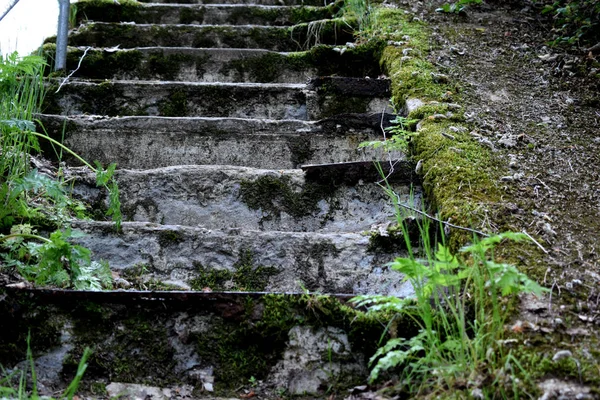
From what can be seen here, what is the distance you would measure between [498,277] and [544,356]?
0.22 m

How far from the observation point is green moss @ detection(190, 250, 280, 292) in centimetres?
210

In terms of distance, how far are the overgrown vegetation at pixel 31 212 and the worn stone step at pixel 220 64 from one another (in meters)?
1.05

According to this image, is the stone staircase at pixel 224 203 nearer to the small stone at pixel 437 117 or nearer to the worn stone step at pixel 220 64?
the worn stone step at pixel 220 64

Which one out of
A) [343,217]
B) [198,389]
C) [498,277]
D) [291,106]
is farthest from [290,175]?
[498,277]

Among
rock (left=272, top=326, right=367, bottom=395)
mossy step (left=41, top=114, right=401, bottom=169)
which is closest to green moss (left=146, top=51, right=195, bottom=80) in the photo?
mossy step (left=41, top=114, right=401, bottom=169)

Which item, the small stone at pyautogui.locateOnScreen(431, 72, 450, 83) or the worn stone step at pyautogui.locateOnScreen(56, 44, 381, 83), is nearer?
the small stone at pyautogui.locateOnScreen(431, 72, 450, 83)

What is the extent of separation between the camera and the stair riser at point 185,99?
313cm

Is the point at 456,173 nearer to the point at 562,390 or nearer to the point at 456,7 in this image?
the point at 562,390

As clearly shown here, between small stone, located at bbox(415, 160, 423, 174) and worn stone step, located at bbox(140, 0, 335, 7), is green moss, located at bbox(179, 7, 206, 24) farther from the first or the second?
small stone, located at bbox(415, 160, 423, 174)

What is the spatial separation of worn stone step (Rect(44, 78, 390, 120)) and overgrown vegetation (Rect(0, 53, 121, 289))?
1.94 ft

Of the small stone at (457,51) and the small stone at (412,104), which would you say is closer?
the small stone at (412,104)

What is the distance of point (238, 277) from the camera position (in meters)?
2.13

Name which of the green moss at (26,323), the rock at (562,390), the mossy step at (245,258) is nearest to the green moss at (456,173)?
the mossy step at (245,258)

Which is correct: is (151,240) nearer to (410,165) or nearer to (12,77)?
(12,77)
